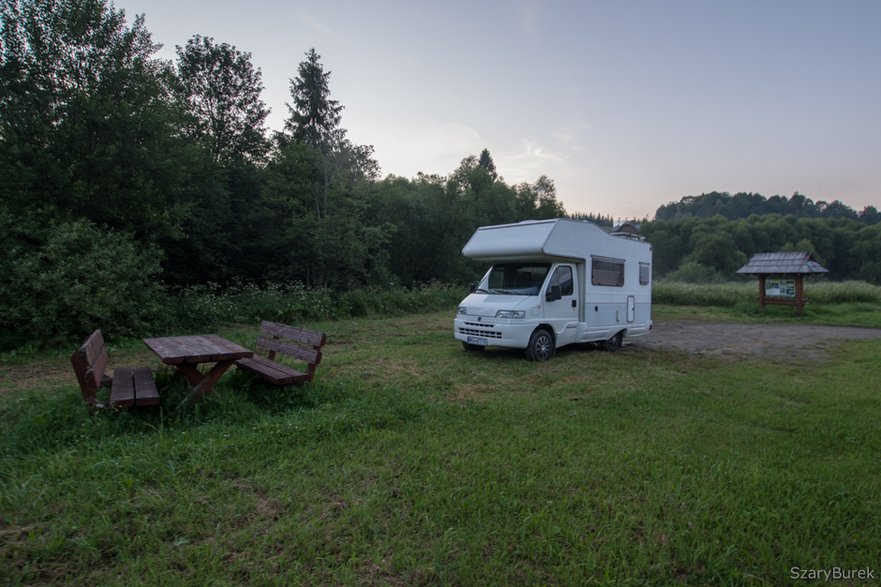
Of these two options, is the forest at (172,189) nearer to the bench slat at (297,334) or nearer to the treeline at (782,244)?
the bench slat at (297,334)

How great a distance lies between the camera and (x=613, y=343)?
11.0m

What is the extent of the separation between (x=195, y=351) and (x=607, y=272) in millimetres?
8739

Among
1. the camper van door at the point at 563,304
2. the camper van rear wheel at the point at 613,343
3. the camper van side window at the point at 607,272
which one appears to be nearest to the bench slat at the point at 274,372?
the camper van door at the point at 563,304

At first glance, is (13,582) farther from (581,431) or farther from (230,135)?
(230,135)

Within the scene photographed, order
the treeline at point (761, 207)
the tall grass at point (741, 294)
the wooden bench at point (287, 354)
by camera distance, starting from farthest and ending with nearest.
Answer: the treeline at point (761, 207), the tall grass at point (741, 294), the wooden bench at point (287, 354)

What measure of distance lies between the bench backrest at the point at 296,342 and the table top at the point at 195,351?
0.79 metres

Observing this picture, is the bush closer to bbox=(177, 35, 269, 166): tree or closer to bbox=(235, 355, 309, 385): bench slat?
bbox=(235, 355, 309, 385): bench slat

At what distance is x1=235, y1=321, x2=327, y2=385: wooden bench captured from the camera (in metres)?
5.29

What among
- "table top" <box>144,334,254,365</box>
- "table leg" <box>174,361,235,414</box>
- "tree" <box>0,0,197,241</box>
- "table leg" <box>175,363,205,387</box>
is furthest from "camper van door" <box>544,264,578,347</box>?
"tree" <box>0,0,197,241</box>

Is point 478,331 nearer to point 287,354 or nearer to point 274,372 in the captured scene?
point 287,354

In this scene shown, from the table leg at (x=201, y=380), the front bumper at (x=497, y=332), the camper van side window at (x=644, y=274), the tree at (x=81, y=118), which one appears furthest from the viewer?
the camper van side window at (x=644, y=274)

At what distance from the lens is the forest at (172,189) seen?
10.1m

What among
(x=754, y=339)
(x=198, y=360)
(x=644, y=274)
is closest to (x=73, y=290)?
(x=198, y=360)

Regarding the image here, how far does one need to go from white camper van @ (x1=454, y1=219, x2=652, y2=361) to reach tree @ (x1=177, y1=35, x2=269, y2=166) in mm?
19027
